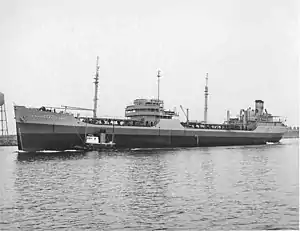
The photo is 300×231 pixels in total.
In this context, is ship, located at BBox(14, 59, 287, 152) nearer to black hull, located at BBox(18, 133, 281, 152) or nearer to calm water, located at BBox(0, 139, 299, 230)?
black hull, located at BBox(18, 133, 281, 152)

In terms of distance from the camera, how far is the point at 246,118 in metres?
69.2

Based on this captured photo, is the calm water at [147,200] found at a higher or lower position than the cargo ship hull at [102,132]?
lower

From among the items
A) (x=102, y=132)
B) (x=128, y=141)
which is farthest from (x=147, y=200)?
(x=128, y=141)

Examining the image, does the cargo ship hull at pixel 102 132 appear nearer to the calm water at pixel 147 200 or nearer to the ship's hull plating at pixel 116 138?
the ship's hull plating at pixel 116 138

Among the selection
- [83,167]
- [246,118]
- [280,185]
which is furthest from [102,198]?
[246,118]

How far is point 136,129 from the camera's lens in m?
47.1

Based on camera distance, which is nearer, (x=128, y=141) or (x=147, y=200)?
(x=147, y=200)

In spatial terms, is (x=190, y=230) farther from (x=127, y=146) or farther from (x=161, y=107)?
(x=161, y=107)

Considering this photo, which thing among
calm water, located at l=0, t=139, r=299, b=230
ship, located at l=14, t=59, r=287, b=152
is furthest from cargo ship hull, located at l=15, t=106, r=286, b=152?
calm water, located at l=0, t=139, r=299, b=230

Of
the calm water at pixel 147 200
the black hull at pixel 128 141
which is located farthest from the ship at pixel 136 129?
the calm water at pixel 147 200

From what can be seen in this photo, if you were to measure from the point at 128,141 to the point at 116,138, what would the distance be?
5.78ft

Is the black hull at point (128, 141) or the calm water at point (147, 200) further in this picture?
the black hull at point (128, 141)

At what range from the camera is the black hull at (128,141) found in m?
40.3

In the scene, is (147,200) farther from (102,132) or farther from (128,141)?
(128,141)
